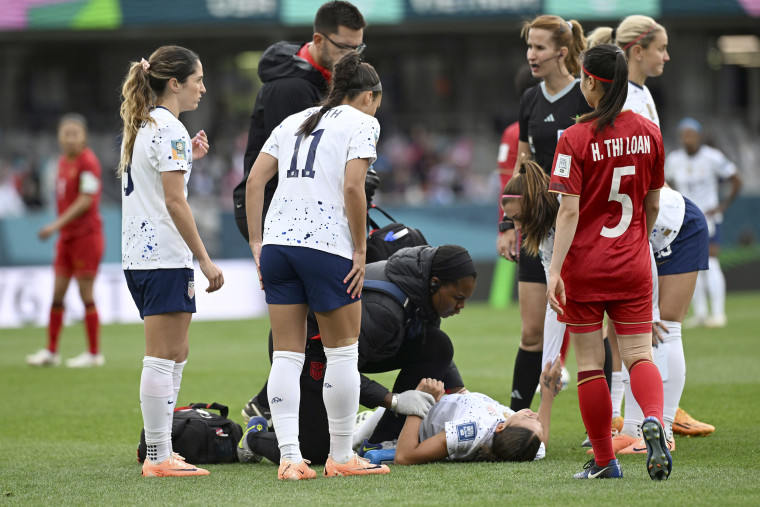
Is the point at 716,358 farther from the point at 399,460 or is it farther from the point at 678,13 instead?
the point at 678,13

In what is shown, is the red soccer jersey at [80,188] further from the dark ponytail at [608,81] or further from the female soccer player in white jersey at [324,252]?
the dark ponytail at [608,81]

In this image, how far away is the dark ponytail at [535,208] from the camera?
5.25 m

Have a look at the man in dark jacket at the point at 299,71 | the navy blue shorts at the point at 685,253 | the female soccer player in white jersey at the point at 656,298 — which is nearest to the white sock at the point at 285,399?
the man in dark jacket at the point at 299,71

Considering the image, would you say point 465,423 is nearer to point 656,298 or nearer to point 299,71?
point 656,298

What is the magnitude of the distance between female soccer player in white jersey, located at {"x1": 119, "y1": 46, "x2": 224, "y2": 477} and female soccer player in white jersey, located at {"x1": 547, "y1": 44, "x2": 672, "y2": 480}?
1.72 m

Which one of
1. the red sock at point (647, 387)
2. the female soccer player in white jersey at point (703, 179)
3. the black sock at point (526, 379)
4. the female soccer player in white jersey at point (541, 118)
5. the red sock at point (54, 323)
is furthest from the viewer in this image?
the female soccer player in white jersey at point (703, 179)

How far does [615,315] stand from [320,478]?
1.58 metres

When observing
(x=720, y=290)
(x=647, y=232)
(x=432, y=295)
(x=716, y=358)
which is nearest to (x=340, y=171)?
(x=432, y=295)

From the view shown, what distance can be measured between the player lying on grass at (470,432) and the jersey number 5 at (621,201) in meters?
1.10

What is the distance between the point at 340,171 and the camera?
4.89 meters

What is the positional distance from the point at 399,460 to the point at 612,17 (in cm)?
1666

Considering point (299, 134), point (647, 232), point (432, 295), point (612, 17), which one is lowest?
point (432, 295)

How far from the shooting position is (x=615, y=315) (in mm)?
4766

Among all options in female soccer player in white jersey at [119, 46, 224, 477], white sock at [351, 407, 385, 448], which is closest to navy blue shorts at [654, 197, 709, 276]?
white sock at [351, 407, 385, 448]
